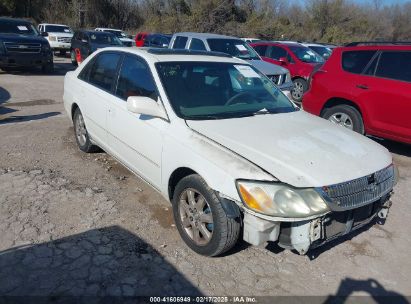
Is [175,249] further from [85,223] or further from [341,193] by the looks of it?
[341,193]

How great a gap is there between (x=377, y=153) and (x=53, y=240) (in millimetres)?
3034

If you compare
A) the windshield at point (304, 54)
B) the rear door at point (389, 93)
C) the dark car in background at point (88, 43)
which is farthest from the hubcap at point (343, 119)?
the dark car in background at point (88, 43)

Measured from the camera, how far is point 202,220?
3.21 m

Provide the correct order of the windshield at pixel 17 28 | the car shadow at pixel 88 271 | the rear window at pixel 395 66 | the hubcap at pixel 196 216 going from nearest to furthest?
the car shadow at pixel 88 271 → the hubcap at pixel 196 216 → the rear window at pixel 395 66 → the windshield at pixel 17 28

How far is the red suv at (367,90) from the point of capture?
5.85m

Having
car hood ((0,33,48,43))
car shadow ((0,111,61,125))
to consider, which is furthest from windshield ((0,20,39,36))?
car shadow ((0,111,61,125))

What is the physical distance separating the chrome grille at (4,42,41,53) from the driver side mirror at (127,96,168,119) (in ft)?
35.4

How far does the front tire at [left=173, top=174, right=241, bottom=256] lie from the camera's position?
9.81 feet

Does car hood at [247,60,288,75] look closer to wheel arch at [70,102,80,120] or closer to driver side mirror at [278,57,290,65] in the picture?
driver side mirror at [278,57,290,65]

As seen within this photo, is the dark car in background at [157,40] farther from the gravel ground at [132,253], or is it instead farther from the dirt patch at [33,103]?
the gravel ground at [132,253]

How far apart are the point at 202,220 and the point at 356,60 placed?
4818mm

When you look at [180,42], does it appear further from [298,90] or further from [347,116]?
[347,116]

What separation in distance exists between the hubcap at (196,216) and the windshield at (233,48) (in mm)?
6989

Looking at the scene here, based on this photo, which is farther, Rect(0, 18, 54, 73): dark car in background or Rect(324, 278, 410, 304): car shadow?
Rect(0, 18, 54, 73): dark car in background
